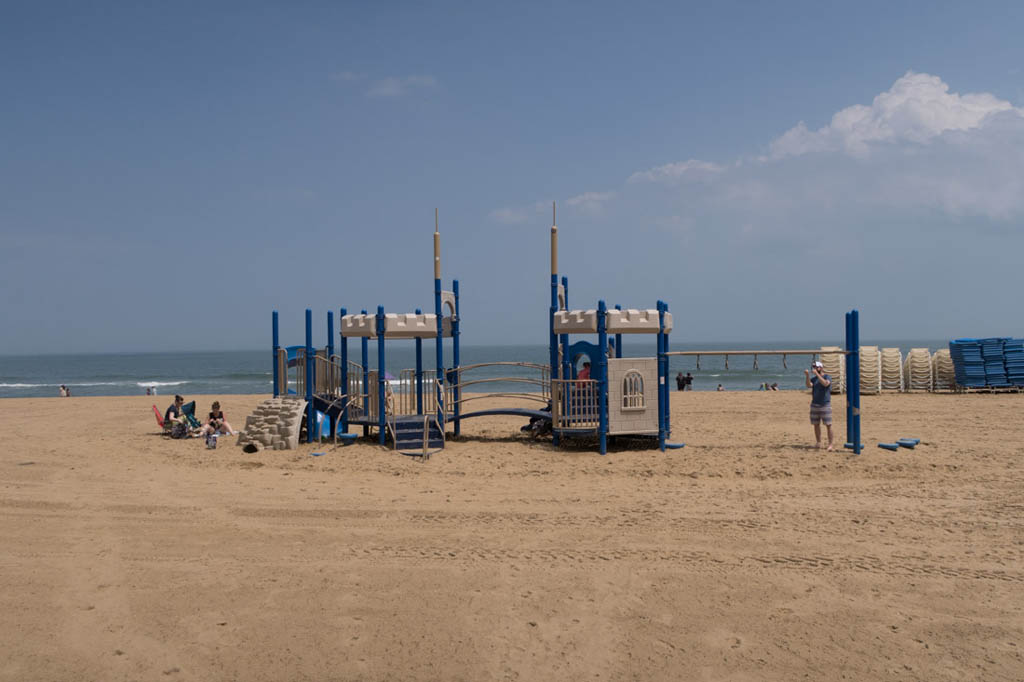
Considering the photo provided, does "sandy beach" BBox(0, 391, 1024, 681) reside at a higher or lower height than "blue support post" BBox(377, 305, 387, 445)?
lower

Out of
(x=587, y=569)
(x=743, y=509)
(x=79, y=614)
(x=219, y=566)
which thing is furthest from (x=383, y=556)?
(x=743, y=509)

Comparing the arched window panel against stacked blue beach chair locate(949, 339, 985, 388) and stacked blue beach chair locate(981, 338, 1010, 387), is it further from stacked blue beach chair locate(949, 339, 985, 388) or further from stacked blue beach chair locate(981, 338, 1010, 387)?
stacked blue beach chair locate(981, 338, 1010, 387)

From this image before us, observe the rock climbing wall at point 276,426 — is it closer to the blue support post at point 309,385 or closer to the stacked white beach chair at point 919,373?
the blue support post at point 309,385

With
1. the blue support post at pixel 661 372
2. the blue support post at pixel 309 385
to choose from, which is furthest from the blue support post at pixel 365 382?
the blue support post at pixel 661 372

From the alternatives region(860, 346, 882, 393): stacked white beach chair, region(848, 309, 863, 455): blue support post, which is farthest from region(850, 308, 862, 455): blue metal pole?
region(860, 346, 882, 393): stacked white beach chair

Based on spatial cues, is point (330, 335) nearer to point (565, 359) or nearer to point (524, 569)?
point (565, 359)

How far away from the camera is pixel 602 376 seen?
41.1 ft

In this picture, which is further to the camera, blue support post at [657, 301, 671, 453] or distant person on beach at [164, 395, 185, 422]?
distant person on beach at [164, 395, 185, 422]

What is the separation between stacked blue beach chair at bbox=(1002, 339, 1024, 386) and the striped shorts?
717 inches

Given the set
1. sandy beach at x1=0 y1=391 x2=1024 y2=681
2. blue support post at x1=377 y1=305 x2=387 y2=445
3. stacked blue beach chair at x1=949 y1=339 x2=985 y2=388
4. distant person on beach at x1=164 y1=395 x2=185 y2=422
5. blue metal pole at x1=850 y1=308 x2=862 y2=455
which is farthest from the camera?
stacked blue beach chair at x1=949 y1=339 x2=985 y2=388

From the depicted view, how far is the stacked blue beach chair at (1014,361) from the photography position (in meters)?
25.7

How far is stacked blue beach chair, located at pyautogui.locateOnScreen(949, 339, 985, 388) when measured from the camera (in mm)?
26031

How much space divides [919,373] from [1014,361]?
3.06m

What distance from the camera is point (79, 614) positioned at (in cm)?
560
